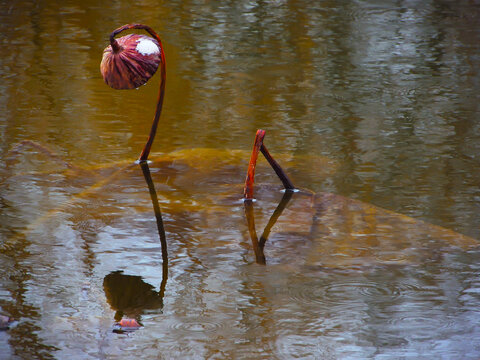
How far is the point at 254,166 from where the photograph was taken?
2.51 m

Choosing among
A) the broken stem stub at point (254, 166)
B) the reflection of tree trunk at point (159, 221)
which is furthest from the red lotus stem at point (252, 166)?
the reflection of tree trunk at point (159, 221)

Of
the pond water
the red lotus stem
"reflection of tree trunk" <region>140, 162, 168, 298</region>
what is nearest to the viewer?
the pond water

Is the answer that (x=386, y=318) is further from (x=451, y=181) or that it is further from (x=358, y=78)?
(x=358, y=78)

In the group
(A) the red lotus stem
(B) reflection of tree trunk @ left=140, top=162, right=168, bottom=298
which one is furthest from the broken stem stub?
(B) reflection of tree trunk @ left=140, top=162, right=168, bottom=298

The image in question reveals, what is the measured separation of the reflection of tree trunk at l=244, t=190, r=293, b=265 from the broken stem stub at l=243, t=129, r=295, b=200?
29 millimetres

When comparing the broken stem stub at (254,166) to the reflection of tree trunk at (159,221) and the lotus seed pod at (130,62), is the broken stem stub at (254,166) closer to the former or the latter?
the reflection of tree trunk at (159,221)

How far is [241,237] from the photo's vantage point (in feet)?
7.68

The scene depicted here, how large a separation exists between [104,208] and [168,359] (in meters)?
0.96

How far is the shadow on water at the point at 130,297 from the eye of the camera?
1.81 meters

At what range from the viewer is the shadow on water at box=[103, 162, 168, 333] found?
5.92 feet

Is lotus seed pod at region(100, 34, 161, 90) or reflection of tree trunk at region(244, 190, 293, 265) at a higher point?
lotus seed pod at region(100, 34, 161, 90)

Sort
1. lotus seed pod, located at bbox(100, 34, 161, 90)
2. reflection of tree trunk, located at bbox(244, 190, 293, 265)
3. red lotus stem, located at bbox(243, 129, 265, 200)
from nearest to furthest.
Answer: reflection of tree trunk, located at bbox(244, 190, 293, 265) < red lotus stem, located at bbox(243, 129, 265, 200) < lotus seed pod, located at bbox(100, 34, 161, 90)

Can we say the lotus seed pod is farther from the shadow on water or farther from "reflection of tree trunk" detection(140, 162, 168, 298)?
the shadow on water

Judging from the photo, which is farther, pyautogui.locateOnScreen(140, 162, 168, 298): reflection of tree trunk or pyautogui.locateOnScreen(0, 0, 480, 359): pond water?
pyautogui.locateOnScreen(140, 162, 168, 298): reflection of tree trunk
